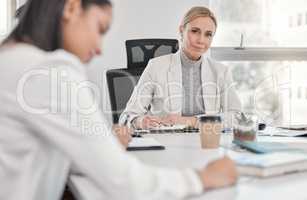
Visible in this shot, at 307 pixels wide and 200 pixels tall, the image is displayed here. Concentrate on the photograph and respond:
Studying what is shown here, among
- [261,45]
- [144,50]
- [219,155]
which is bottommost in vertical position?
[219,155]

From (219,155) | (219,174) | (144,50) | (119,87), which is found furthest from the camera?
(144,50)

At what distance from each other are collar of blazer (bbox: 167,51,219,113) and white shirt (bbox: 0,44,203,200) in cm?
145

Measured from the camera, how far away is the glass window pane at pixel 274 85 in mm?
3631

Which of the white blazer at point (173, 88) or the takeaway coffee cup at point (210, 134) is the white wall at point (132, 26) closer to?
the white blazer at point (173, 88)

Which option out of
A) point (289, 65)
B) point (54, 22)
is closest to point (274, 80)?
point (289, 65)

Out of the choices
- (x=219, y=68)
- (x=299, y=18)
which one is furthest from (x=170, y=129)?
(x=299, y=18)

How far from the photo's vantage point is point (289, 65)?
365 centimetres

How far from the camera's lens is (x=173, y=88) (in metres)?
2.42

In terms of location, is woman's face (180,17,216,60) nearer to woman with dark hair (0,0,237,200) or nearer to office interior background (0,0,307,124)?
office interior background (0,0,307,124)

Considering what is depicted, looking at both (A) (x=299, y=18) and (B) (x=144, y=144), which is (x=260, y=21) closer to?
(A) (x=299, y=18)

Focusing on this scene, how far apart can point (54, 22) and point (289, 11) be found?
119 inches

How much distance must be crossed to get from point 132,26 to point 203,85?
1194 millimetres

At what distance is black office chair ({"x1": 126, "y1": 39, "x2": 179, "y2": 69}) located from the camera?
270 centimetres

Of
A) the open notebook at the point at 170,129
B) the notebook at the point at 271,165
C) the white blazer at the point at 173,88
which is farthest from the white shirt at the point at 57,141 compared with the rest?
the white blazer at the point at 173,88
